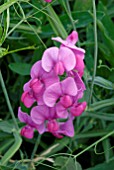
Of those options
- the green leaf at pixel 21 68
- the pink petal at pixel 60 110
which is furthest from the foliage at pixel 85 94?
the pink petal at pixel 60 110

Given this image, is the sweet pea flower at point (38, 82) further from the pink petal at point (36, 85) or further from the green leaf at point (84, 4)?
the green leaf at point (84, 4)

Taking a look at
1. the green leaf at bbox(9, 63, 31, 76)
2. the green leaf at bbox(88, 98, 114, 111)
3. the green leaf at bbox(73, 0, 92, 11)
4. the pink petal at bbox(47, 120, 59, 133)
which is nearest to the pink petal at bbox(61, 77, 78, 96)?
the pink petal at bbox(47, 120, 59, 133)

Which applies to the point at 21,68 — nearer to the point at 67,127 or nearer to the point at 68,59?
the point at 67,127

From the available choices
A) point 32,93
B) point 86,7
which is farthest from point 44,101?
point 86,7

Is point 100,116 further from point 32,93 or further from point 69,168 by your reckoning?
point 32,93

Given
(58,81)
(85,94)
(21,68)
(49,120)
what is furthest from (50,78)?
(21,68)

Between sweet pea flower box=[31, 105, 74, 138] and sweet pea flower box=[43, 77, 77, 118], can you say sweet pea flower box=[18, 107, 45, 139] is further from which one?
sweet pea flower box=[43, 77, 77, 118]

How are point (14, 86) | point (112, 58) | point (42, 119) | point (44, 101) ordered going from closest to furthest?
point (44, 101) < point (42, 119) < point (112, 58) < point (14, 86)
